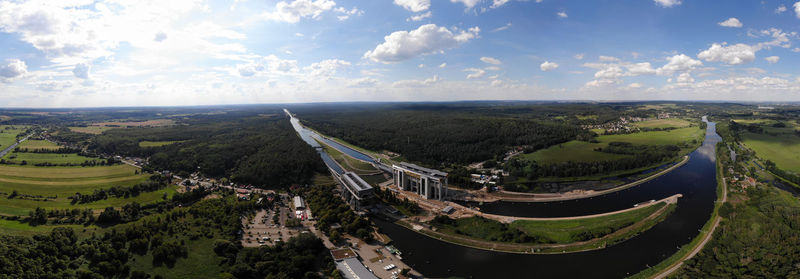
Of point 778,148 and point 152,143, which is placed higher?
point 152,143

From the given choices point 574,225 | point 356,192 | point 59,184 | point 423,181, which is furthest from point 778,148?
point 59,184

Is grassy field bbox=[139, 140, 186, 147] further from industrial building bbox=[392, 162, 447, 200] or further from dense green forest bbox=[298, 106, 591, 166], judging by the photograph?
industrial building bbox=[392, 162, 447, 200]

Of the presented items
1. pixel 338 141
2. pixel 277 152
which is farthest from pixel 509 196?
pixel 338 141

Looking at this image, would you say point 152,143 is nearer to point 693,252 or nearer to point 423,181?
point 423,181

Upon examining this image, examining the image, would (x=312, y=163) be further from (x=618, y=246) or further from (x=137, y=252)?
(x=618, y=246)

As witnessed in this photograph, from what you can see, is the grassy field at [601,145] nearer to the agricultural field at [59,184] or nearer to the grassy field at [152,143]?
the agricultural field at [59,184]

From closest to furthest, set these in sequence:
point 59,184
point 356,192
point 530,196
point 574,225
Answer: point 574,225
point 356,192
point 530,196
point 59,184
